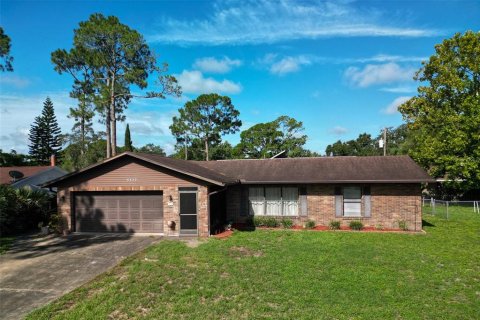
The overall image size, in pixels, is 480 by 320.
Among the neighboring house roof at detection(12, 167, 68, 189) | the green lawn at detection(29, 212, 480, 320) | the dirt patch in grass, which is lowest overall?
the green lawn at detection(29, 212, 480, 320)

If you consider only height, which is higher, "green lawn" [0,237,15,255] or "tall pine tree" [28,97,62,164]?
"tall pine tree" [28,97,62,164]

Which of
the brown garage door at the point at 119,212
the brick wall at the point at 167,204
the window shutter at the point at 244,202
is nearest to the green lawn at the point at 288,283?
the brick wall at the point at 167,204

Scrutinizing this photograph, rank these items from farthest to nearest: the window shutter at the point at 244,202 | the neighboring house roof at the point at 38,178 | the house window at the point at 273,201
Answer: the neighboring house roof at the point at 38,178
the window shutter at the point at 244,202
the house window at the point at 273,201

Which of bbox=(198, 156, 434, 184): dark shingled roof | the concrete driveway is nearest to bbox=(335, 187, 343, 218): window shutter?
bbox=(198, 156, 434, 184): dark shingled roof

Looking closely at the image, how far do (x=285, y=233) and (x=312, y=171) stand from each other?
4.23 m

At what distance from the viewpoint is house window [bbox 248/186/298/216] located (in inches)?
658

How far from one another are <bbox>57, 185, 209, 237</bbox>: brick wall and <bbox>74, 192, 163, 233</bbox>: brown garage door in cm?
35

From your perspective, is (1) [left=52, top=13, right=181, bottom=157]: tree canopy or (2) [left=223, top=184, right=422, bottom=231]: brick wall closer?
(2) [left=223, top=184, right=422, bottom=231]: brick wall

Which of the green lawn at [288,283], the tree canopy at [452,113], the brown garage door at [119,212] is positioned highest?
the tree canopy at [452,113]

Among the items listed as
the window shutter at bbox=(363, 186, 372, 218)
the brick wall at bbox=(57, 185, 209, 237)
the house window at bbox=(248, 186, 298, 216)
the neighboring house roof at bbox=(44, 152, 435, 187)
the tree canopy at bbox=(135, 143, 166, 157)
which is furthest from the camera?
the tree canopy at bbox=(135, 143, 166, 157)

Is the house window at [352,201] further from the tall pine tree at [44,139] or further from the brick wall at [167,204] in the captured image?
the tall pine tree at [44,139]

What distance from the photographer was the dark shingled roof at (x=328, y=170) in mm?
15398

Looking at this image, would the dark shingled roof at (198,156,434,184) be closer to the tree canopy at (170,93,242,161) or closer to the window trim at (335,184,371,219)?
the window trim at (335,184,371,219)

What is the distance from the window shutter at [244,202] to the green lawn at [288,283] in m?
4.83
